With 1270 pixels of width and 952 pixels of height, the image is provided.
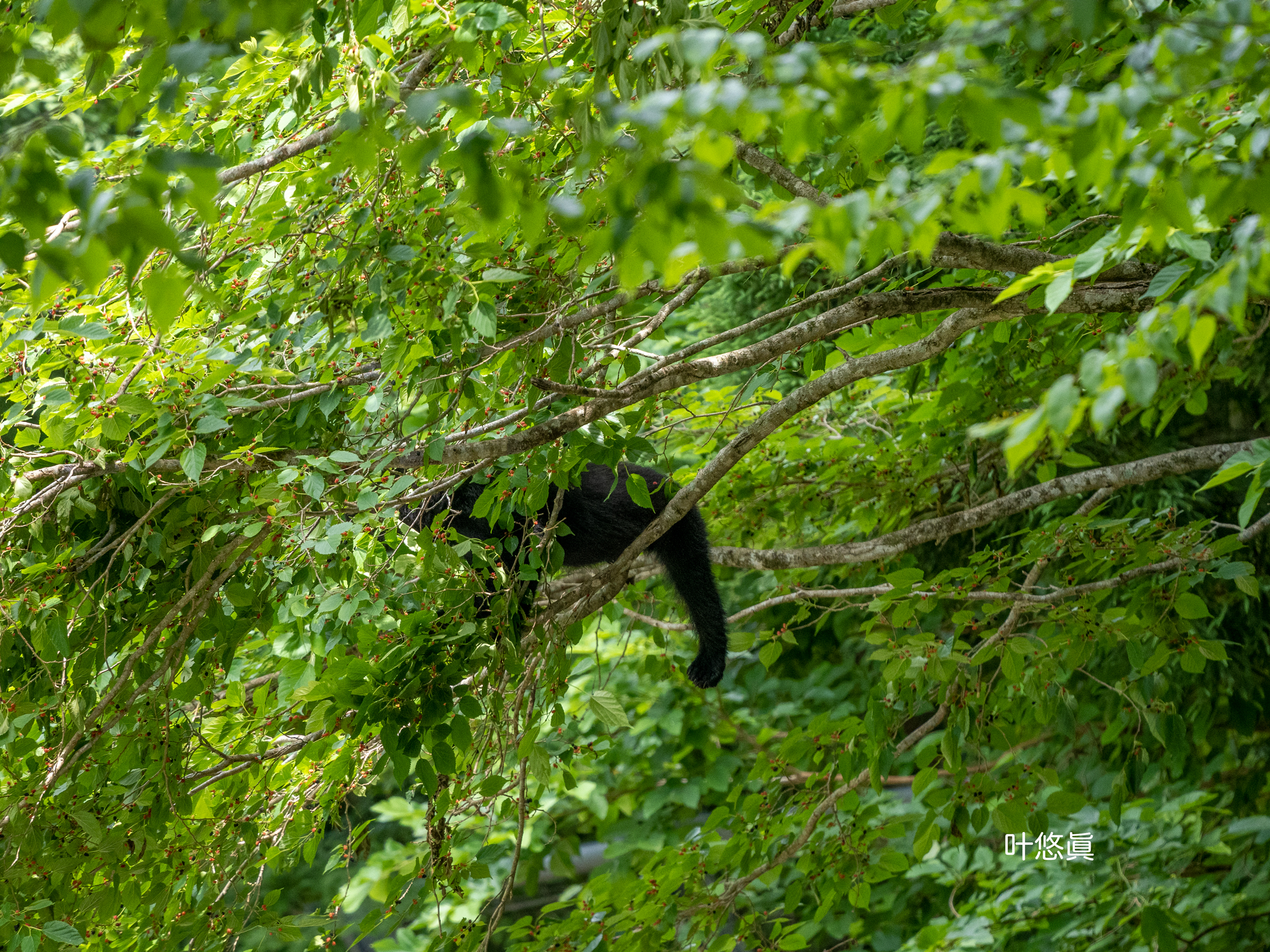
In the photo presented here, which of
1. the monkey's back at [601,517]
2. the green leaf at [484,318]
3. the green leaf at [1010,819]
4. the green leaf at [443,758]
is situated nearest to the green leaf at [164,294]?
the green leaf at [484,318]

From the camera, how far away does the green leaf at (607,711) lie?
269 cm

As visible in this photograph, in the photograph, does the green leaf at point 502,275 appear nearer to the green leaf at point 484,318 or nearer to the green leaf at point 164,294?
the green leaf at point 484,318

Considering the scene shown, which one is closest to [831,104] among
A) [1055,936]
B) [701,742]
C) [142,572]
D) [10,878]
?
[142,572]

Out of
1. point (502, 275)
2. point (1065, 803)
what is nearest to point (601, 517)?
point (502, 275)

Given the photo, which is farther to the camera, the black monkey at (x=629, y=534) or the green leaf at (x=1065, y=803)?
the black monkey at (x=629, y=534)

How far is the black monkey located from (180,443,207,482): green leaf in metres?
1.12

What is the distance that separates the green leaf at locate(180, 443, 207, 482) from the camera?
2.33m

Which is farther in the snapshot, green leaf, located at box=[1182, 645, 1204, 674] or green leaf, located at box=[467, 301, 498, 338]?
green leaf, located at box=[1182, 645, 1204, 674]

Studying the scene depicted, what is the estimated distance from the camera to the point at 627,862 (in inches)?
249

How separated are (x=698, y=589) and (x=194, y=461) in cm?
214

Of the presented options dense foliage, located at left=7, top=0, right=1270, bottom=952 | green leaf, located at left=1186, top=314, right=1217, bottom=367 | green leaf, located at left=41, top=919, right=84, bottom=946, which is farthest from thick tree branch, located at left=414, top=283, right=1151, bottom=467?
green leaf, located at left=1186, top=314, right=1217, bottom=367

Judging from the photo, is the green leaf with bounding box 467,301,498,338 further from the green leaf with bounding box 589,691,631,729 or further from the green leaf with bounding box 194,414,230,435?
the green leaf with bounding box 589,691,631,729

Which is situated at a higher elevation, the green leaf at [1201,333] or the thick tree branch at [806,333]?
the green leaf at [1201,333]

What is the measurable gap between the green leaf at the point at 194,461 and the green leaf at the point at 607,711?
42.6 inches
